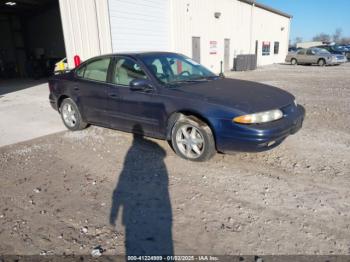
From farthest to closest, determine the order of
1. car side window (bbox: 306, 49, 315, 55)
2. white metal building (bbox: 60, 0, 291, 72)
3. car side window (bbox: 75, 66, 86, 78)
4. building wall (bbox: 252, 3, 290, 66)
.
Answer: building wall (bbox: 252, 3, 290, 66) → car side window (bbox: 306, 49, 315, 55) → white metal building (bbox: 60, 0, 291, 72) → car side window (bbox: 75, 66, 86, 78)

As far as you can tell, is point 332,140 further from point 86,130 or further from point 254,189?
point 86,130

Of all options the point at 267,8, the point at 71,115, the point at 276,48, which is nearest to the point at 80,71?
the point at 71,115

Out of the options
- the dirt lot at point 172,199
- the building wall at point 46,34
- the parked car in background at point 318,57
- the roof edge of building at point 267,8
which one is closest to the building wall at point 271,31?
the roof edge of building at point 267,8

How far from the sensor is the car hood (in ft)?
12.1

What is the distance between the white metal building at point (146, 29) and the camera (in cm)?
952

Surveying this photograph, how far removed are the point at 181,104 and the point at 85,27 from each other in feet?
23.0

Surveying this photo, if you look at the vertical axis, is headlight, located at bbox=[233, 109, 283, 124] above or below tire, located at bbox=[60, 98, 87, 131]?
above

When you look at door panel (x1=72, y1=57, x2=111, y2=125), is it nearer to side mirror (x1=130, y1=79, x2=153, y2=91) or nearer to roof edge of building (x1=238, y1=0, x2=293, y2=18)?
side mirror (x1=130, y1=79, x2=153, y2=91)

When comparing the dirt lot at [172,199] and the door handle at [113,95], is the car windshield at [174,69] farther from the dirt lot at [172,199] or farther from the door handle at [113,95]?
the dirt lot at [172,199]

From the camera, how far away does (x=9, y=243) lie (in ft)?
8.52

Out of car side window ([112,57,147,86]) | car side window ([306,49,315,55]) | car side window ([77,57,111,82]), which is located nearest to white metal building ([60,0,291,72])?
car side window ([306,49,315,55])

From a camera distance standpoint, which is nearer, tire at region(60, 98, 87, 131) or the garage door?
tire at region(60, 98, 87, 131)

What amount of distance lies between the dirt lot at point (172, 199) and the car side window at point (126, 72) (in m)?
1.09

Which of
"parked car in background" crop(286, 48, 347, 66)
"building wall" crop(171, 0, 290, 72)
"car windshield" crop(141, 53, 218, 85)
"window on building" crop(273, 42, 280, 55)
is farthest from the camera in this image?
"window on building" crop(273, 42, 280, 55)
